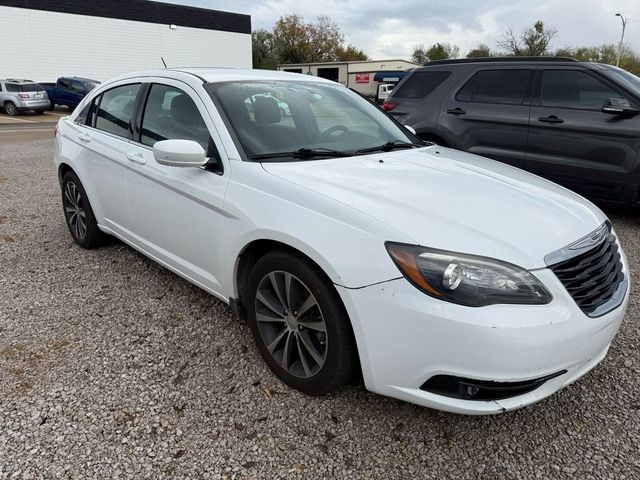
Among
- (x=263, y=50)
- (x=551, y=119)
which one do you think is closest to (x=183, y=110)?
(x=551, y=119)

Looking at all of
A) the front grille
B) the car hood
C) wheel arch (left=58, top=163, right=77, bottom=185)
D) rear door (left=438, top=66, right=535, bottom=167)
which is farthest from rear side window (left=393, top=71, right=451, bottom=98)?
the front grille

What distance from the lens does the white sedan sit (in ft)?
6.26

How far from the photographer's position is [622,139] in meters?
5.16

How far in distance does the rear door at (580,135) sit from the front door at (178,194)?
14.3 ft

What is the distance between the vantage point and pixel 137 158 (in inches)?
131

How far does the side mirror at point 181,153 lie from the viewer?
2.66 m

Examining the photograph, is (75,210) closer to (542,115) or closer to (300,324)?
(300,324)

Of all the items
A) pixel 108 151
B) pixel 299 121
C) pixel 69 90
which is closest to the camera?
pixel 299 121

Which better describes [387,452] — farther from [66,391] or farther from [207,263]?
[66,391]

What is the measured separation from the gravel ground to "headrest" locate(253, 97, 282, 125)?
1.36m

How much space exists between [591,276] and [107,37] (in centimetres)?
3736

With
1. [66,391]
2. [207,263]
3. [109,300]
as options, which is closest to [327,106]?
[207,263]

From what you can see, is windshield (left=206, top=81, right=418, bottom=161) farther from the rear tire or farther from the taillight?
the rear tire

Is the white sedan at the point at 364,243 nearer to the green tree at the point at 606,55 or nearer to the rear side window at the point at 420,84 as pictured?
the rear side window at the point at 420,84
